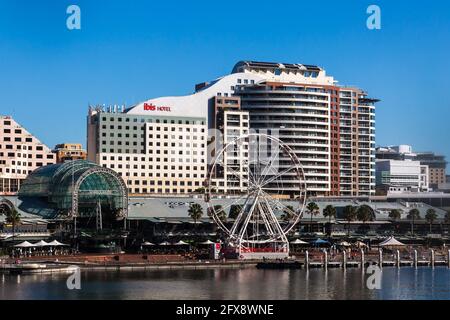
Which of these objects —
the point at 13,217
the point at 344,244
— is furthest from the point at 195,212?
the point at 13,217

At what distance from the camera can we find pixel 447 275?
151 m

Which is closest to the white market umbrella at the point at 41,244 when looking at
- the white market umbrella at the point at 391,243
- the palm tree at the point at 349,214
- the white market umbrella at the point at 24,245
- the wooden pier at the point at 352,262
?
the white market umbrella at the point at 24,245

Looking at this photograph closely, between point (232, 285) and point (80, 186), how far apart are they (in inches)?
2283

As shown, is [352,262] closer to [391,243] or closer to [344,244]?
[344,244]

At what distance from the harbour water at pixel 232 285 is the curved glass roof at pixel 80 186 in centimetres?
3373

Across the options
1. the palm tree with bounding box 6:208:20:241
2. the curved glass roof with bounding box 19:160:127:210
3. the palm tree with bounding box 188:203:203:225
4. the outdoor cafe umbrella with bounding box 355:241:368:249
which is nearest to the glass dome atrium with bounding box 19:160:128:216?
the curved glass roof with bounding box 19:160:127:210

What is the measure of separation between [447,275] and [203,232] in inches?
2089

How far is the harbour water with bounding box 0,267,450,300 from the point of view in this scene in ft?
386

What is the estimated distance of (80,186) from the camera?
180 meters

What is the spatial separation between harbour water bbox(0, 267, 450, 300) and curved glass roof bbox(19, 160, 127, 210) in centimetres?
3373

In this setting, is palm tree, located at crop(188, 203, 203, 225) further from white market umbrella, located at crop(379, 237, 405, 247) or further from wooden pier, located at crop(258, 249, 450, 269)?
white market umbrella, located at crop(379, 237, 405, 247)

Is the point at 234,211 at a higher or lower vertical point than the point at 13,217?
higher
